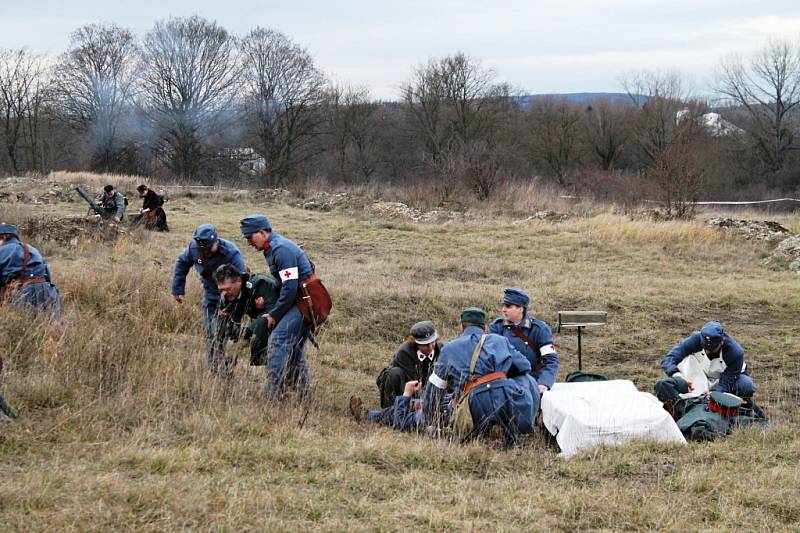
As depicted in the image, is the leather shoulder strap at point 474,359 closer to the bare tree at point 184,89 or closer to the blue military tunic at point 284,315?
the blue military tunic at point 284,315

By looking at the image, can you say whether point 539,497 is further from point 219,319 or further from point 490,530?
point 219,319

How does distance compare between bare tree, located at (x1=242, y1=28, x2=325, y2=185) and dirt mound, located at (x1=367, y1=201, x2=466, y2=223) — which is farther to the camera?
bare tree, located at (x1=242, y1=28, x2=325, y2=185)

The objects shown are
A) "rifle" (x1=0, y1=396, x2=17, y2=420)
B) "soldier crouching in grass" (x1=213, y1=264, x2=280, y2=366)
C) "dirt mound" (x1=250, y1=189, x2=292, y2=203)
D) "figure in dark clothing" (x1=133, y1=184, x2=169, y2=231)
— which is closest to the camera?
"rifle" (x1=0, y1=396, x2=17, y2=420)

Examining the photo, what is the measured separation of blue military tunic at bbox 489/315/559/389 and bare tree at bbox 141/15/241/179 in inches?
1717

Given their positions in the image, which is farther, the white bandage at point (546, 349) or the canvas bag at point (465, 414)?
the white bandage at point (546, 349)

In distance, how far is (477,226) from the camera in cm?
2206

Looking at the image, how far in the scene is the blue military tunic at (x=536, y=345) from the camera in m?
7.20

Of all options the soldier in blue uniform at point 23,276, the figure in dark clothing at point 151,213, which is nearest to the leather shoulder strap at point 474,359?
the soldier in blue uniform at point 23,276

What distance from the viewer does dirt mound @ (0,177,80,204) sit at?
88.4 feet

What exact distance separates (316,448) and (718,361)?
4.10 m

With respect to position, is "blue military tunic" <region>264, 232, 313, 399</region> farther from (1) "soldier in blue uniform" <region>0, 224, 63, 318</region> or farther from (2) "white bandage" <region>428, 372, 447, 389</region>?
(1) "soldier in blue uniform" <region>0, 224, 63, 318</region>

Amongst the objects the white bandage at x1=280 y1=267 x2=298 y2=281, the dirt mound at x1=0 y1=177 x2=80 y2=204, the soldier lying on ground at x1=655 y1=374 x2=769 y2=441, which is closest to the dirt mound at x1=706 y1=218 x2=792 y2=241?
the soldier lying on ground at x1=655 y1=374 x2=769 y2=441

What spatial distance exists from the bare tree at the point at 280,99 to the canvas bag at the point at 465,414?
45.2m

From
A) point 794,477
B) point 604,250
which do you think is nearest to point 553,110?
point 604,250
